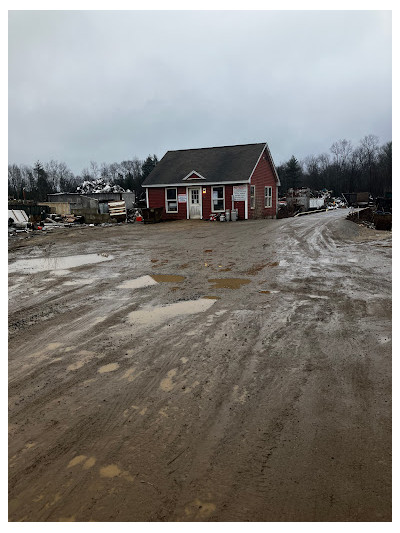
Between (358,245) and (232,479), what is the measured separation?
11791mm

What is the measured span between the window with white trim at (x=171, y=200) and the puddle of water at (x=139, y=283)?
58.6 ft

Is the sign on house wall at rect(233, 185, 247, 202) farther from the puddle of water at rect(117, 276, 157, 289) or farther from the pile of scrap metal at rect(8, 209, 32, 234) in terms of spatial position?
the puddle of water at rect(117, 276, 157, 289)

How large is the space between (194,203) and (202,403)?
74.2 feet

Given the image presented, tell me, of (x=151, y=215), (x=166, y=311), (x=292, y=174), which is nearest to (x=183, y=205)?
(x=151, y=215)

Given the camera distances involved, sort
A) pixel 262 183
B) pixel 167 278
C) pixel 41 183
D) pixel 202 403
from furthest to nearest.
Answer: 1. pixel 41 183
2. pixel 262 183
3. pixel 167 278
4. pixel 202 403

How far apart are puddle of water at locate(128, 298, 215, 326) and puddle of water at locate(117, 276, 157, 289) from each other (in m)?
1.63

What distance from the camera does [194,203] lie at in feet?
82.5

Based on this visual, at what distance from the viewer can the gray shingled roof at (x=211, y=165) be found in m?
24.3

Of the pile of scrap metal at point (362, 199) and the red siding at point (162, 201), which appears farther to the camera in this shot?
the pile of scrap metal at point (362, 199)

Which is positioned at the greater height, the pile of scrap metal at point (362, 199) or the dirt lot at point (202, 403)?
the pile of scrap metal at point (362, 199)

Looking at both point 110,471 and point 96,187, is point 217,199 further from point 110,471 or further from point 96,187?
point 96,187

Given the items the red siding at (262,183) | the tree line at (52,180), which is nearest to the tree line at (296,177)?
the tree line at (52,180)

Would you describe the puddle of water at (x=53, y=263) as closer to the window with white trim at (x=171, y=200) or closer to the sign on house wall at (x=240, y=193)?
the sign on house wall at (x=240, y=193)

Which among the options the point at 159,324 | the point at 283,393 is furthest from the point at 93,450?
the point at 159,324
